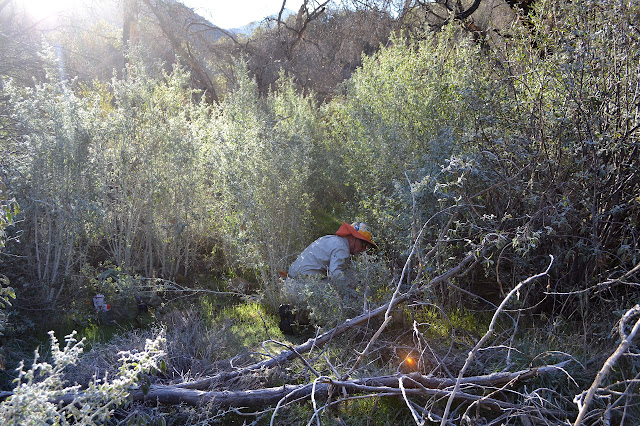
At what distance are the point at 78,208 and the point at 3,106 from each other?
212 centimetres

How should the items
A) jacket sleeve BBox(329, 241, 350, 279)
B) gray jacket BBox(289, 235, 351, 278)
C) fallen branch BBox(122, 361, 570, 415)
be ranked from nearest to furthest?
fallen branch BBox(122, 361, 570, 415)
jacket sleeve BBox(329, 241, 350, 279)
gray jacket BBox(289, 235, 351, 278)

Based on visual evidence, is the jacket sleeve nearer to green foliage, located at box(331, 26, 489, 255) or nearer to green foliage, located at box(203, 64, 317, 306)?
green foliage, located at box(331, 26, 489, 255)

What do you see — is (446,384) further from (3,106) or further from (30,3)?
(30,3)

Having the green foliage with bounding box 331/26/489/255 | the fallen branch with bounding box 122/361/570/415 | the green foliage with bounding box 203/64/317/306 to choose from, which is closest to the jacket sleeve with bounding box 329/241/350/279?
the green foliage with bounding box 331/26/489/255

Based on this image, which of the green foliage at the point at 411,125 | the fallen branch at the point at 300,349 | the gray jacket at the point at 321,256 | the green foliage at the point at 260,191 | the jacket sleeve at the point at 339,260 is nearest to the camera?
the fallen branch at the point at 300,349

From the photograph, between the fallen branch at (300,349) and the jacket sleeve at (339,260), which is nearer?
the fallen branch at (300,349)

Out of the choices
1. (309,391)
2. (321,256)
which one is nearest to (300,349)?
(309,391)

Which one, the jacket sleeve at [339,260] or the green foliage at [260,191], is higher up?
the green foliage at [260,191]

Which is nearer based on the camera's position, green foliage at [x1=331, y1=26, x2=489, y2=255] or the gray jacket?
green foliage at [x1=331, y1=26, x2=489, y2=255]

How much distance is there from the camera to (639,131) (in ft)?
10.4

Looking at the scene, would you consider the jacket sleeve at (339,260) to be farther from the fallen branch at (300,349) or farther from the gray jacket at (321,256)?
the fallen branch at (300,349)

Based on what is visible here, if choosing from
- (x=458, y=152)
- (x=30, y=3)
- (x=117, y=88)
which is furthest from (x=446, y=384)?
(x=30, y=3)

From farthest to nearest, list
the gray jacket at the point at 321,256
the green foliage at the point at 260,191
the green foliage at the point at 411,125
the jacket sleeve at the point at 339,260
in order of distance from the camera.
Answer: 1. the green foliage at the point at 260,191
2. the gray jacket at the point at 321,256
3. the jacket sleeve at the point at 339,260
4. the green foliage at the point at 411,125

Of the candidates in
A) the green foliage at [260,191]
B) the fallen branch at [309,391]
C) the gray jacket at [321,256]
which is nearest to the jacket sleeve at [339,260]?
the gray jacket at [321,256]
